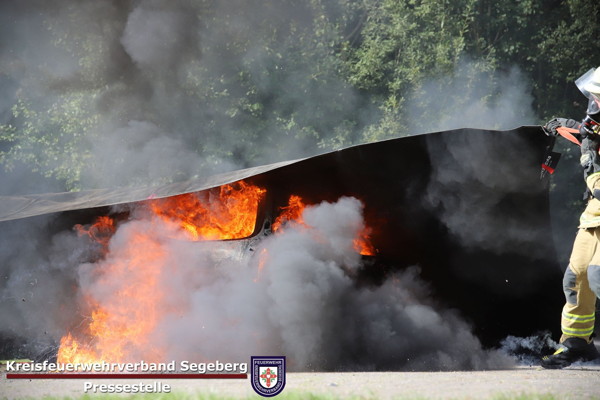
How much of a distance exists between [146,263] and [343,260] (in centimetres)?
181

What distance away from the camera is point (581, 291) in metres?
5.52

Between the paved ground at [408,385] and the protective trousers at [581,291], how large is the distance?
0.32 m

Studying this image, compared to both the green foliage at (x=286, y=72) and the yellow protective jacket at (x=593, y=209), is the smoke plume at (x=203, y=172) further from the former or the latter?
the yellow protective jacket at (x=593, y=209)

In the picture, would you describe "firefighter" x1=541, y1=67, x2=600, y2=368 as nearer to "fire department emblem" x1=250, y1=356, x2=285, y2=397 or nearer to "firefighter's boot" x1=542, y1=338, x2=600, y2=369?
"firefighter's boot" x1=542, y1=338, x2=600, y2=369

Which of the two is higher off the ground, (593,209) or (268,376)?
(593,209)

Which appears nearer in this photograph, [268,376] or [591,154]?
[268,376]

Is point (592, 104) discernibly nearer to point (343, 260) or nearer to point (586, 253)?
point (586, 253)

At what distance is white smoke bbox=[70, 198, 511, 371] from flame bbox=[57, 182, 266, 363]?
3.2 inches

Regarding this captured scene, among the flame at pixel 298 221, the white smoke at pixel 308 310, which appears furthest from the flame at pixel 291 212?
the white smoke at pixel 308 310

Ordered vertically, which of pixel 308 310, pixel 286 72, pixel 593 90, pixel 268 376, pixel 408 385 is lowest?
pixel 408 385

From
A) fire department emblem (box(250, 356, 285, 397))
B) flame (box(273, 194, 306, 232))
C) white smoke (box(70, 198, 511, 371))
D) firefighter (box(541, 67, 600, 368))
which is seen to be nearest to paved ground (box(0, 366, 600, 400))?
fire department emblem (box(250, 356, 285, 397))

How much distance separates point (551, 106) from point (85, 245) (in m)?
8.68

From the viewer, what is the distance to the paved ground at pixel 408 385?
4.60 m

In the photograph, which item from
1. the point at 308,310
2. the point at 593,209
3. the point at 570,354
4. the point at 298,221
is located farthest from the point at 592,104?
the point at 308,310
